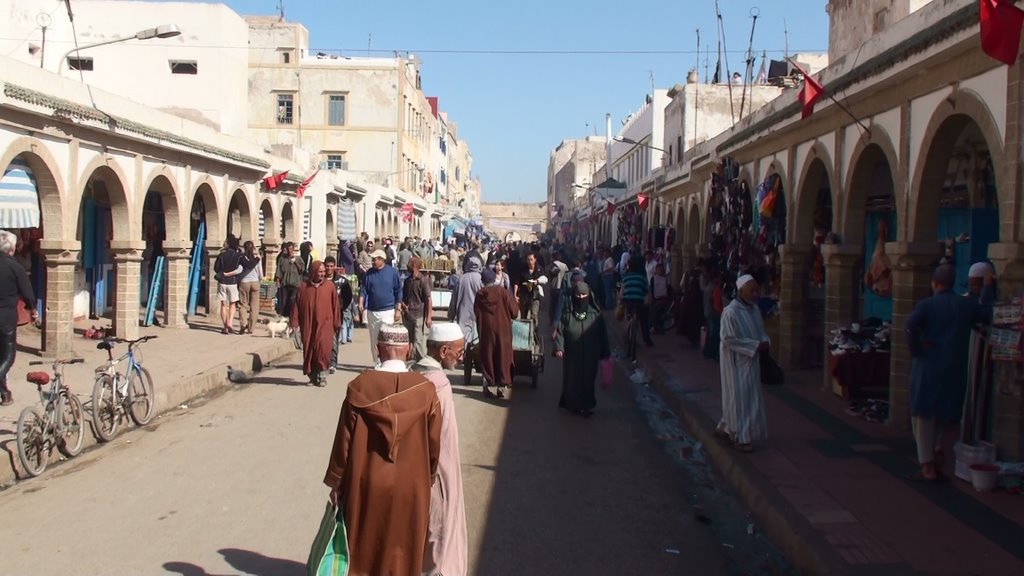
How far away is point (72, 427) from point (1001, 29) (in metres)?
8.18

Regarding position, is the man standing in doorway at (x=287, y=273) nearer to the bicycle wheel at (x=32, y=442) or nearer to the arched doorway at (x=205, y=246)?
the arched doorway at (x=205, y=246)

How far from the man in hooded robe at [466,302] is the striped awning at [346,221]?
20016 millimetres

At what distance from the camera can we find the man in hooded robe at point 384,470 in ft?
13.0

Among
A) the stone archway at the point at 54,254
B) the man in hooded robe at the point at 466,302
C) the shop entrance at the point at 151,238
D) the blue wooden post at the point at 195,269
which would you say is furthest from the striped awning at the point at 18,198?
the blue wooden post at the point at 195,269

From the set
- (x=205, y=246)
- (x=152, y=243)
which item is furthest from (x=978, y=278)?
(x=152, y=243)

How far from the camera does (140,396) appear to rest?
9.98 metres

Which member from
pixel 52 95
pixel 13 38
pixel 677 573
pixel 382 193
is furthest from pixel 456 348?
pixel 382 193

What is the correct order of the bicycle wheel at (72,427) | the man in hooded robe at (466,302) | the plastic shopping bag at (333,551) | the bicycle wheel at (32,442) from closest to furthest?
1. the plastic shopping bag at (333,551)
2. the bicycle wheel at (32,442)
3. the bicycle wheel at (72,427)
4. the man in hooded robe at (466,302)

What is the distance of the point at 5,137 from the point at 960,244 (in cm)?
1183

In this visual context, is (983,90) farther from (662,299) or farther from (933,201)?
(662,299)

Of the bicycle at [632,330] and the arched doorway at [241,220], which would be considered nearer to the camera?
the bicycle at [632,330]

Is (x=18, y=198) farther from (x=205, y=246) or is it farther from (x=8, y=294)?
(x=205, y=246)

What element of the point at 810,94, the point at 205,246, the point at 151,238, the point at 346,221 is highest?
the point at 810,94

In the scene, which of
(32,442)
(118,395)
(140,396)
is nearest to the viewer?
(32,442)
